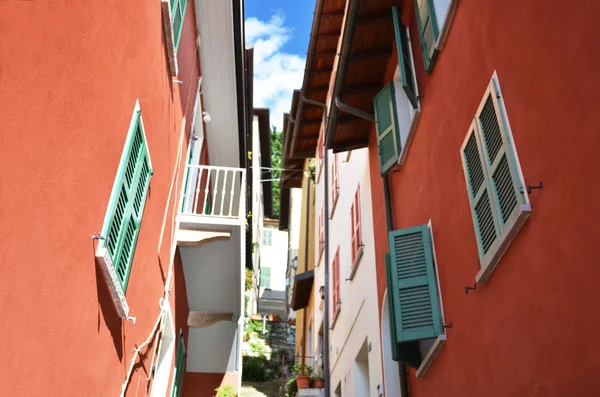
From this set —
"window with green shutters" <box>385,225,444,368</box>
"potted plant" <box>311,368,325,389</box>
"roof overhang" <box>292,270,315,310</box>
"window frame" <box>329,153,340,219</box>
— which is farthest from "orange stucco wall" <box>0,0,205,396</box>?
"roof overhang" <box>292,270,315,310</box>

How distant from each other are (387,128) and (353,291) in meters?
3.52

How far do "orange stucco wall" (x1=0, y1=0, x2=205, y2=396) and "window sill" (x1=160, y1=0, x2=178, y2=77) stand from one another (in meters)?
0.46

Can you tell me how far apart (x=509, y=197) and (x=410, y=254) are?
7.40 ft

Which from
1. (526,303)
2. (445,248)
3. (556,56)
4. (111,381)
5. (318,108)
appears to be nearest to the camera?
(556,56)

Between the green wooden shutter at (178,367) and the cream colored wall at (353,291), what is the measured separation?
2.75 metres

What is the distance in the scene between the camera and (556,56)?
393cm

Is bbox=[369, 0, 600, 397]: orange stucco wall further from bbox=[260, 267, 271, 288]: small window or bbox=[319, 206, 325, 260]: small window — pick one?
bbox=[260, 267, 271, 288]: small window

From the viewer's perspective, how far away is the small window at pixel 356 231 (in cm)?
1074

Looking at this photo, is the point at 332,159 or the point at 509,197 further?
the point at 332,159

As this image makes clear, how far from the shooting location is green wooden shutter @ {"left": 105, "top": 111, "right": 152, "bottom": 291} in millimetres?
5121

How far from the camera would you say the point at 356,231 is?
11164 mm

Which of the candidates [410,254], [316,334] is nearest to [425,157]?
[410,254]

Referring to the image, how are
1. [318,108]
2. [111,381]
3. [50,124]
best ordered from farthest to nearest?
[318,108], [111,381], [50,124]

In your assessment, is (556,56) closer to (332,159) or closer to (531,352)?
(531,352)
